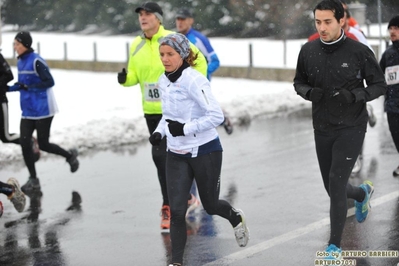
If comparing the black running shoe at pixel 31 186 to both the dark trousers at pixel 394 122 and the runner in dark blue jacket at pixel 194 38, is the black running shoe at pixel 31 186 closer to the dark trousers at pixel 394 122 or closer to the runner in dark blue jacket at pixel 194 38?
the runner in dark blue jacket at pixel 194 38

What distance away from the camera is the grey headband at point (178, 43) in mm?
6445

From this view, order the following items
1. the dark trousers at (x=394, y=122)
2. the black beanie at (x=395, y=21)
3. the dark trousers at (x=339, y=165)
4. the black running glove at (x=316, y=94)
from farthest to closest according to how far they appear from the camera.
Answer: the dark trousers at (x=394, y=122) < the black beanie at (x=395, y=21) < the dark trousers at (x=339, y=165) < the black running glove at (x=316, y=94)

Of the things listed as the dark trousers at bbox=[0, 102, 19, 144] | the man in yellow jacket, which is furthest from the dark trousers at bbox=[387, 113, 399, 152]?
the dark trousers at bbox=[0, 102, 19, 144]

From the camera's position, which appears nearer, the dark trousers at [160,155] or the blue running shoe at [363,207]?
the blue running shoe at [363,207]

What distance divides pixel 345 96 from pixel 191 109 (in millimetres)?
1122

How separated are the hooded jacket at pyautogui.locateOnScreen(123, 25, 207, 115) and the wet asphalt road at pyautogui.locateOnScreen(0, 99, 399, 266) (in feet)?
3.71

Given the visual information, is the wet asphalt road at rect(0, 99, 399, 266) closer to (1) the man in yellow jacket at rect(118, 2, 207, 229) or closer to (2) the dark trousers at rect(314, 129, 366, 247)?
(2) the dark trousers at rect(314, 129, 366, 247)

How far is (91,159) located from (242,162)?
2.04m

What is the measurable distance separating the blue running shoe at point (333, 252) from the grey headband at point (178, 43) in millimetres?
1752

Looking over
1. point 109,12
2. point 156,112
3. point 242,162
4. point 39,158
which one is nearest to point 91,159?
point 39,158

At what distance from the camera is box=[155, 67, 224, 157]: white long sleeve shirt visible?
6.41 meters

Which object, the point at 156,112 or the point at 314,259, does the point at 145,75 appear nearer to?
the point at 156,112

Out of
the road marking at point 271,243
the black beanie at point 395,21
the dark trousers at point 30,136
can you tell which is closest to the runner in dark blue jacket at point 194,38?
the dark trousers at point 30,136

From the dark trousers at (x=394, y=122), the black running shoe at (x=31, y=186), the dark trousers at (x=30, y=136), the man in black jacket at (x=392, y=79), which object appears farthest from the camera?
the dark trousers at (x=30, y=136)
